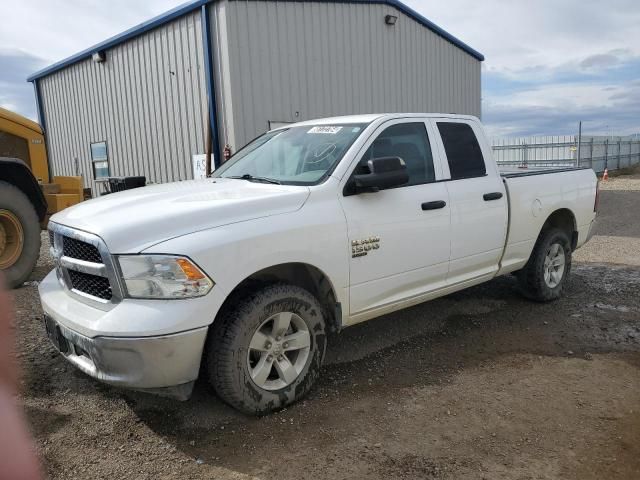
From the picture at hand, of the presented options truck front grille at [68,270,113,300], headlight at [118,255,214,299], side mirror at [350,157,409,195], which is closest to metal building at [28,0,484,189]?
side mirror at [350,157,409,195]

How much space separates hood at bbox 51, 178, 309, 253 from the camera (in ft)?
9.77

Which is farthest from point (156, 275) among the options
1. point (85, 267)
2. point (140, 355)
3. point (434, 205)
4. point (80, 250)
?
point (434, 205)

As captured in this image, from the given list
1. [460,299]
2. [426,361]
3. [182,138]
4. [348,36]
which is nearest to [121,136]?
[182,138]

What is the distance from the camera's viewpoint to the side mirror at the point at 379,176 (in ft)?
12.1

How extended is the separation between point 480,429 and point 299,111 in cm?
886

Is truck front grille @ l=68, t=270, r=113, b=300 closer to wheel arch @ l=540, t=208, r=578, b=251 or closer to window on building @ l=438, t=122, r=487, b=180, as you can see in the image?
window on building @ l=438, t=122, r=487, b=180

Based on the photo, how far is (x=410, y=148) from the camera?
4414 millimetres

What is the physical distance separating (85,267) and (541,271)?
4.44 meters

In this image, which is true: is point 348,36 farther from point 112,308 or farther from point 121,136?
point 112,308

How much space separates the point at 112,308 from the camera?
9.77ft

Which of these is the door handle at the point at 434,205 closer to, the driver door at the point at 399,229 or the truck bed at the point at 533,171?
the driver door at the point at 399,229

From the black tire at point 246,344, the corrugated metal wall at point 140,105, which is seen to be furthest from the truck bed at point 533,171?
the corrugated metal wall at point 140,105

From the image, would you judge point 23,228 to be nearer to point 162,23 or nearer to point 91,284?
point 91,284

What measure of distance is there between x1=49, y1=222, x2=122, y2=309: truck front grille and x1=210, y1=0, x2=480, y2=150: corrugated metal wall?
7.08 meters
